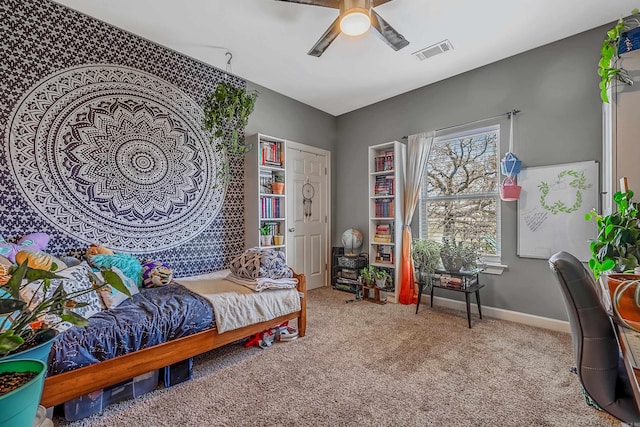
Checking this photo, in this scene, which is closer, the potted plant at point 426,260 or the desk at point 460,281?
the desk at point 460,281

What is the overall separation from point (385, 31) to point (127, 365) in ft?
9.32

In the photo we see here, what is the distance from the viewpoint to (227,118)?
323 centimetres

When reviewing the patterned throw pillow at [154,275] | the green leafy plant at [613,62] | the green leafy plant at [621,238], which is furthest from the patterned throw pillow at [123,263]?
the green leafy plant at [613,62]

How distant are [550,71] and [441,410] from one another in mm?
3135

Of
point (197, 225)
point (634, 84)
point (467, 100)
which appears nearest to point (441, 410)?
point (634, 84)

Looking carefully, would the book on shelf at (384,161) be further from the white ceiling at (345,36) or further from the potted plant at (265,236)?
the potted plant at (265,236)

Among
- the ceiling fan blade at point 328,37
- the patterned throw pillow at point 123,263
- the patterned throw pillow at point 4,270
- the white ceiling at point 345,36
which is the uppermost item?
the white ceiling at point 345,36

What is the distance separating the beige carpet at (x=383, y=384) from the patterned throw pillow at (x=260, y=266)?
0.61 m

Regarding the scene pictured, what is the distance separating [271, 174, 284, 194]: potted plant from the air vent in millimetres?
2030

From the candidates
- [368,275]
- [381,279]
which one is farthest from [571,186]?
[368,275]

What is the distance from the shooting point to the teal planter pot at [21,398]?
0.58 m

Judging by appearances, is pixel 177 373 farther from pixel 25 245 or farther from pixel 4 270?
pixel 25 245

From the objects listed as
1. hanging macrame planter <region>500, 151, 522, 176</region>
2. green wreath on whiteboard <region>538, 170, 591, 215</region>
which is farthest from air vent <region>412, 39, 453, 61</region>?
green wreath on whiteboard <region>538, 170, 591, 215</region>

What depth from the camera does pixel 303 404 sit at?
169 centimetres
